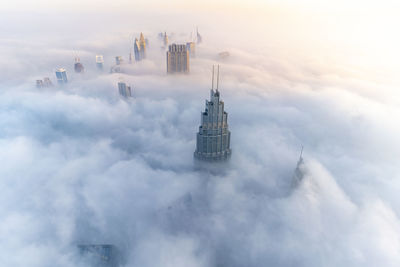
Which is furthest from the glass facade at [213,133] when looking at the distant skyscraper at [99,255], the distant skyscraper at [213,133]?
the distant skyscraper at [99,255]

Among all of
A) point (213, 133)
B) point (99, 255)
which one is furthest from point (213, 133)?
point (99, 255)

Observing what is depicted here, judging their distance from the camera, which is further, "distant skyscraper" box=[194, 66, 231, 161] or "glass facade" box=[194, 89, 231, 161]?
"glass facade" box=[194, 89, 231, 161]

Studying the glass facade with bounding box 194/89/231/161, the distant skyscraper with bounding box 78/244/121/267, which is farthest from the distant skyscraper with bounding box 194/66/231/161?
the distant skyscraper with bounding box 78/244/121/267

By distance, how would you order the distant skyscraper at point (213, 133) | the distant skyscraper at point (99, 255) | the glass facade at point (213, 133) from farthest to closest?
the glass facade at point (213, 133) < the distant skyscraper at point (213, 133) < the distant skyscraper at point (99, 255)

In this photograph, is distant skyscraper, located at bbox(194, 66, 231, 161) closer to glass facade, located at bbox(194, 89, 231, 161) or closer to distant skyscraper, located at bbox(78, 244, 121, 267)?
glass facade, located at bbox(194, 89, 231, 161)

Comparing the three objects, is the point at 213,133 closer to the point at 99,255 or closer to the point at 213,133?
the point at 213,133

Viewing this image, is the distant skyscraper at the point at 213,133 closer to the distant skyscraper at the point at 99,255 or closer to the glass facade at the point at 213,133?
the glass facade at the point at 213,133

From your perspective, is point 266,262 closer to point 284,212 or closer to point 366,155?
point 284,212

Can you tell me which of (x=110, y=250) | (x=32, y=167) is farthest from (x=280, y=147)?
(x=32, y=167)
